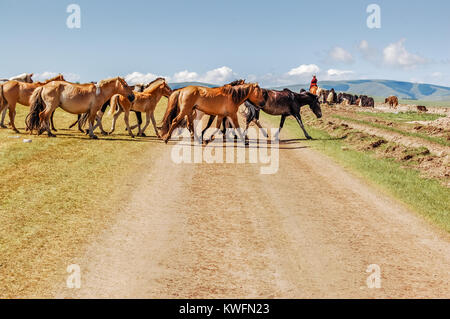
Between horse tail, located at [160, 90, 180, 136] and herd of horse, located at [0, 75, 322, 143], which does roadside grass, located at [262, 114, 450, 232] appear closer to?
herd of horse, located at [0, 75, 322, 143]

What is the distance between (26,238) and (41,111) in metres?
11.1

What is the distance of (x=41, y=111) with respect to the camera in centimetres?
1603

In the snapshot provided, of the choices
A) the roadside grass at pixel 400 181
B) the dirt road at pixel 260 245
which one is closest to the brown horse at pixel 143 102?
the roadside grass at pixel 400 181

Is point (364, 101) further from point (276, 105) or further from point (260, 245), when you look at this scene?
point (260, 245)

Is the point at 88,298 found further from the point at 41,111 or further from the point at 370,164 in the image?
the point at 41,111

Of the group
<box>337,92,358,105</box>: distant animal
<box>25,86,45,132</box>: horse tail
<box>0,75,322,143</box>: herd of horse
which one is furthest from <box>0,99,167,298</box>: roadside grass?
<box>337,92,358,105</box>: distant animal

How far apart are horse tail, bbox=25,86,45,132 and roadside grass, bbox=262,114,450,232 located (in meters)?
11.1

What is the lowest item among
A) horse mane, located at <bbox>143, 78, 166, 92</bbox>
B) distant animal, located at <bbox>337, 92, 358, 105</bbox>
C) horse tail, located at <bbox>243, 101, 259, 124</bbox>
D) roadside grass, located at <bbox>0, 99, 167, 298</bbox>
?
roadside grass, located at <bbox>0, 99, 167, 298</bbox>

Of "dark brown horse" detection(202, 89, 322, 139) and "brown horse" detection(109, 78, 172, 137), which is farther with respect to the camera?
"dark brown horse" detection(202, 89, 322, 139)

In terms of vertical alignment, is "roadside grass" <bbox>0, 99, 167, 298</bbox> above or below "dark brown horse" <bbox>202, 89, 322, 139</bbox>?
below

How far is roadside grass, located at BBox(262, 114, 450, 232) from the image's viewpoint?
842 centimetres

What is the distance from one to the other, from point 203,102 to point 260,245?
1019 cm
